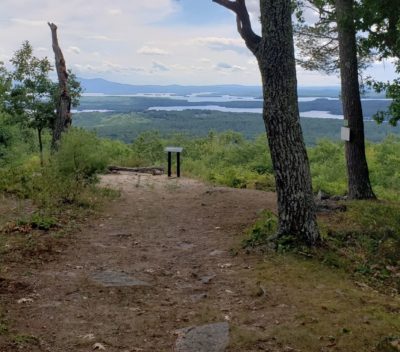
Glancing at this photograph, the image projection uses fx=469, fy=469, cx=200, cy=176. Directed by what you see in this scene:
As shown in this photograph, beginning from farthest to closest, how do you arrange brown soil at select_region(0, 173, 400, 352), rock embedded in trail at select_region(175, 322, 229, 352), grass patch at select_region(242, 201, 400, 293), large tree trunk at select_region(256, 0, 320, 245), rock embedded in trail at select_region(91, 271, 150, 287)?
1. large tree trunk at select_region(256, 0, 320, 245)
2. grass patch at select_region(242, 201, 400, 293)
3. rock embedded in trail at select_region(91, 271, 150, 287)
4. brown soil at select_region(0, 173, 400, 352)
5. rock embedded in trail at select_region(175, 322, 229, 352)

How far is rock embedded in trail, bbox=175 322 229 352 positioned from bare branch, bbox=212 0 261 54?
145 inches

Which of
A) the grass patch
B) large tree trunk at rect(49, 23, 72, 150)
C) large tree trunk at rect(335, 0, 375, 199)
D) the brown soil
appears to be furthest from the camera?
large tree trunk at rect(49, 23, 72, 150)

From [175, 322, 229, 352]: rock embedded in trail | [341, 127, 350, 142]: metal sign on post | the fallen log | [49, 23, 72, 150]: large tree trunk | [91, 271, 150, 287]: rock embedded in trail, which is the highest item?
[49, 23, 72, 150]: large tree trunk

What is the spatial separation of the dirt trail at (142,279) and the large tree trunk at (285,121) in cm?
105

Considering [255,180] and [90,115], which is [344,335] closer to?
[255,180]

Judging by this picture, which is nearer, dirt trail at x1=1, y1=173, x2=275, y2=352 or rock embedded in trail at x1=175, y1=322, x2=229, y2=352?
rock embedded in trail at x1=175, y1=322, x2=229, y2=352

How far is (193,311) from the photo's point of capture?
4.54 m

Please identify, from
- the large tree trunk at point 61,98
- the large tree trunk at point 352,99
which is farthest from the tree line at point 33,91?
the large tree trunk at point 352,99

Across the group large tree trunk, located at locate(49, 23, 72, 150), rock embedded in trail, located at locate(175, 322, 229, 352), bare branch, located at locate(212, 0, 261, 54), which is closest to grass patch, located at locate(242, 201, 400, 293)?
rock embedded in trail, located at locate(175, 322, 229, 352)

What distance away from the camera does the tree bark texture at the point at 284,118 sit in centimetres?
589

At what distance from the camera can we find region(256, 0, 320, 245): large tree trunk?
589 cm

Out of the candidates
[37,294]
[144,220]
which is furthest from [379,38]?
[37,294]

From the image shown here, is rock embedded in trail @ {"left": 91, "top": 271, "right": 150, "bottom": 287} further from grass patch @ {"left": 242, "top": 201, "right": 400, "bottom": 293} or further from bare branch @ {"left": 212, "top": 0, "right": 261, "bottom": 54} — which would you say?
bare branch @ {"left": 212, "top": 0, "right": 261, "bottom": 54}

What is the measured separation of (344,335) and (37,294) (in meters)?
3.02
